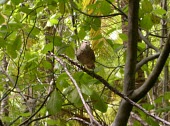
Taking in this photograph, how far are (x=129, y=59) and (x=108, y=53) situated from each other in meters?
0.85

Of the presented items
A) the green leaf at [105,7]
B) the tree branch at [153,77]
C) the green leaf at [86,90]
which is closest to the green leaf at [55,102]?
the green leaf at [86,90]

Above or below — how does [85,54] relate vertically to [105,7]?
below

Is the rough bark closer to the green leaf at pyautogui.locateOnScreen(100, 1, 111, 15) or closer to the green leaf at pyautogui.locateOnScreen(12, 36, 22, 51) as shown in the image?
the green leaf at pyautogui.locateOnScreen(100, 1, 111, 15)

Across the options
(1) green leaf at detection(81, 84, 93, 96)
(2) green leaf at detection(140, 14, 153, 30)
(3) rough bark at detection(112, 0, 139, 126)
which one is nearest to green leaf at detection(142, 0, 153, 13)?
(2) green leaf at detection(140, 14, 153, 30)

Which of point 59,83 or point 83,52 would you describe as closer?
point 83,52

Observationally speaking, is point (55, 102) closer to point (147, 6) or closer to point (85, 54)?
point (85, 54)

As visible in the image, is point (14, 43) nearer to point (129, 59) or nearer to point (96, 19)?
point (96, 19)

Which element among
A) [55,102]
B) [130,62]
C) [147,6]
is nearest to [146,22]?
[147,6]

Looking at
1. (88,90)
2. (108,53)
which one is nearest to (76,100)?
(88,90)

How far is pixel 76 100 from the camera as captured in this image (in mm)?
681

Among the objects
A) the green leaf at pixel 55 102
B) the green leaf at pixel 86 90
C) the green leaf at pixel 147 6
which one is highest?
the green leaf at pixel 147 6

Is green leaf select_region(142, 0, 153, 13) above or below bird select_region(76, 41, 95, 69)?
above

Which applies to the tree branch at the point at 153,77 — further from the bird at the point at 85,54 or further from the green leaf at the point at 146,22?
the green leaf at the point at 146,22

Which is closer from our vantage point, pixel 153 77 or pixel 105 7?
pixel 153 77
